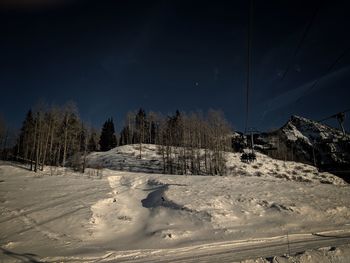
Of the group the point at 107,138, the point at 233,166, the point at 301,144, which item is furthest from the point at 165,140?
the point at 301,144

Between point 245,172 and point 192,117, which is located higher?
point 192,117

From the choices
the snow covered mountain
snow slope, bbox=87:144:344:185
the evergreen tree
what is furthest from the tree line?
the snow covered mountain

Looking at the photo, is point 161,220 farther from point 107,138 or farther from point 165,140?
point 107,138

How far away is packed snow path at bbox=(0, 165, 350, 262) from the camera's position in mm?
10070

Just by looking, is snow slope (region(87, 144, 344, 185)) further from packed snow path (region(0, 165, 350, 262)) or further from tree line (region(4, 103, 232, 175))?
packed snow path (region(0, 165, 350, 262))

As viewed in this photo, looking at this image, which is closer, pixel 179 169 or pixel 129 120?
pixel 179 169

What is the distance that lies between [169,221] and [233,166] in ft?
125

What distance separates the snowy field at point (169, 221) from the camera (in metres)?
9.71

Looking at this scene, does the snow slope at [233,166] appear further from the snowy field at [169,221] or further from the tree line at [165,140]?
the snowy field at [169,221]

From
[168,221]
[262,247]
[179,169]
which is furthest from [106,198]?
[179,169]

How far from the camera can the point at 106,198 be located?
1797 cm

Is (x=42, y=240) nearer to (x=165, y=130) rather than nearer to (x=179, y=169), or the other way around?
(x=179, y=169)

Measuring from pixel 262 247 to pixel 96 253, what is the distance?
764 cm

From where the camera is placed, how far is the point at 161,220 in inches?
605
